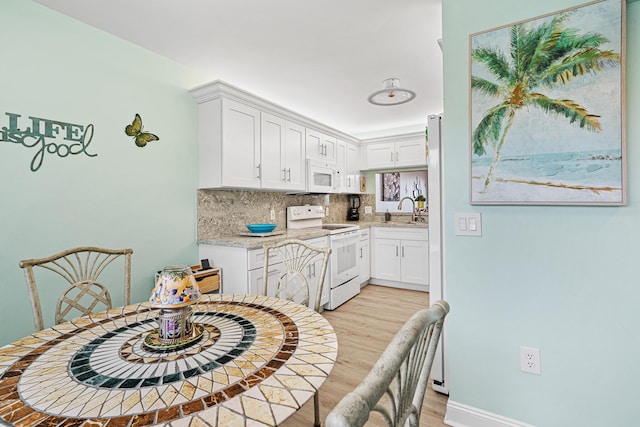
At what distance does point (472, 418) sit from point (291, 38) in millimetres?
2635

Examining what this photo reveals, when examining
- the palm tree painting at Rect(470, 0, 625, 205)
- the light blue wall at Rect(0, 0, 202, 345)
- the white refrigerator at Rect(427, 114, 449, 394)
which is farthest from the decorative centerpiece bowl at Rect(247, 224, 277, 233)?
the palm tree painting at Rect(470, 0, 625, 205)

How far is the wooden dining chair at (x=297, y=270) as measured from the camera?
66.7 inches

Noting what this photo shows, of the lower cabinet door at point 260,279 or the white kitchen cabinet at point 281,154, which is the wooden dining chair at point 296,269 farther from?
the white kitchen cabinet at point 281,154

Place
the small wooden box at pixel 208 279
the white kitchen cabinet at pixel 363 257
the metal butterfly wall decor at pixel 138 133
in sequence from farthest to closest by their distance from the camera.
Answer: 1. the white kitchen cabinet at pixel 363 257
2. the small wooden box at pixel 208 279
3. the metal butterfly wall decor at pixel 138 133

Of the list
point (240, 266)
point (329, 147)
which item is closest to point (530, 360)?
point (240, 266)

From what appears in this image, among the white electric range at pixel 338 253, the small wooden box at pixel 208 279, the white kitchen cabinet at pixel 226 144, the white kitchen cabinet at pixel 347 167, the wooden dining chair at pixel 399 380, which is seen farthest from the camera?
the white kitchen cabinet at pixel 347 167

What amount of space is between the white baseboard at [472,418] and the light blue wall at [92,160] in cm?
226

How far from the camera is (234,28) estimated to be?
6.78 feet

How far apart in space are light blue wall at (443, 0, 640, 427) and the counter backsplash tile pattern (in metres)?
2.11

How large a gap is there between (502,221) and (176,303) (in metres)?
1.52

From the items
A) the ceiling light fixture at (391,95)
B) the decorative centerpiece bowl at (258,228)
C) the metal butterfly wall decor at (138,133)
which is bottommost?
the decorative centerpiece bowl at (258,228)

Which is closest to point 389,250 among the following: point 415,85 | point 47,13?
point 415,85

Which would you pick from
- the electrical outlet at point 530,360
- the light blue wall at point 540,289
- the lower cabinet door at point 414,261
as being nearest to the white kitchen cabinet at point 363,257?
the lower cabinet door at point 414,261

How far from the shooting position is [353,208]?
5.18 m
